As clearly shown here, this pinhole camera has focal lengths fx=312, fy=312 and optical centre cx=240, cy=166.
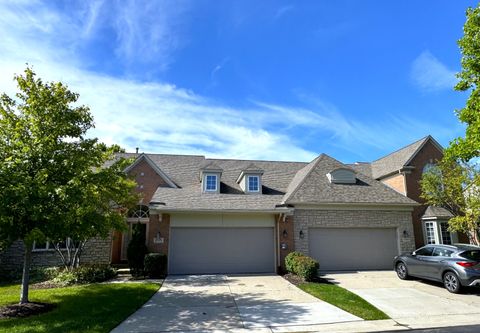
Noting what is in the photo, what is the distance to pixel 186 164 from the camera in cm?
2203

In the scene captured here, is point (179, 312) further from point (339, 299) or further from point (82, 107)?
point (82, 107)

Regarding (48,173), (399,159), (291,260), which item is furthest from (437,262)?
(48,173)

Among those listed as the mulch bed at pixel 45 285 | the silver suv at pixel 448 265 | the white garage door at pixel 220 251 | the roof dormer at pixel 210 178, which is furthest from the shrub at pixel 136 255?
the silver suv at pixel 448 265

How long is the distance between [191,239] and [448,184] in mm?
13255

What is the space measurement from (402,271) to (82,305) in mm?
13022

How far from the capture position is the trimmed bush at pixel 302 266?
13305 millimetres

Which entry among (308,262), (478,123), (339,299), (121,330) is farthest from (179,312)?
(478,123)

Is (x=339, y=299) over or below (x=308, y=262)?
below

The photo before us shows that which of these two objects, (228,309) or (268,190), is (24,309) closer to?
(228,309)

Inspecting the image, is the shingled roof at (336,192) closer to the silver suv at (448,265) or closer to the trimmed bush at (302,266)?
the trimmed bush at (302,266)

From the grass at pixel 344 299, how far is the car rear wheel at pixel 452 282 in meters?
3.74

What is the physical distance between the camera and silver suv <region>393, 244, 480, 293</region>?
432 inches

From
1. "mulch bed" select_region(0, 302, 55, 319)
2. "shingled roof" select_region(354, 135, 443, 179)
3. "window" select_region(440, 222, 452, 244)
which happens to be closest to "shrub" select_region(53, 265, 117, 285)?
"mulch bed" select_region(0, 302, 55, 319)

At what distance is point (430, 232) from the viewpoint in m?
18.0
